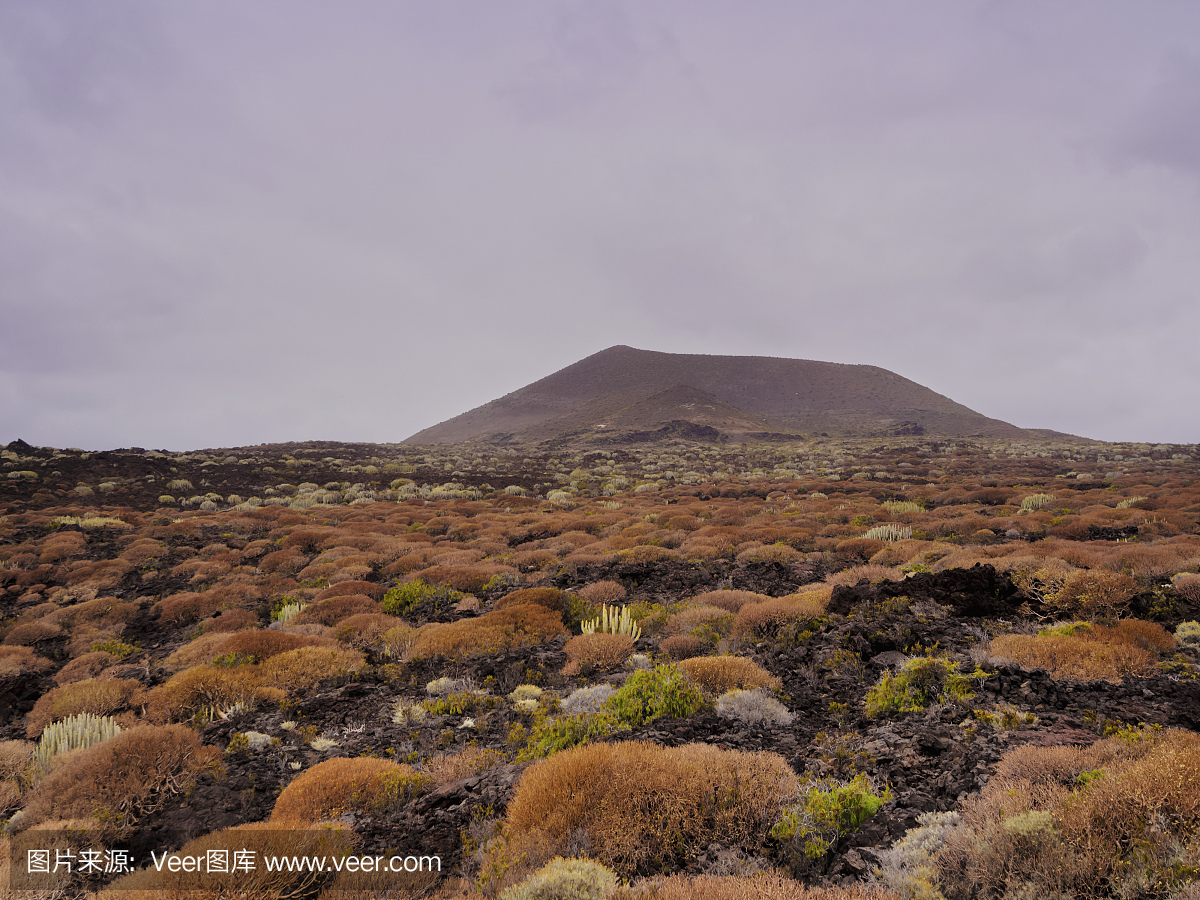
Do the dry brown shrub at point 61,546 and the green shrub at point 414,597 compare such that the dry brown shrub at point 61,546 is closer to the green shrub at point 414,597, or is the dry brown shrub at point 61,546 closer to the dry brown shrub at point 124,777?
the green shrub at point 414,597

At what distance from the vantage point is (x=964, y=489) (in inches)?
876

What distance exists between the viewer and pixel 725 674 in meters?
6.67

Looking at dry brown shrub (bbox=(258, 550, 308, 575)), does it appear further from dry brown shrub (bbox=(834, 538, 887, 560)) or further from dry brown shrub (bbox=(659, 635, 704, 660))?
dry brown shrub (bbox=(834, 538, 887, 560))

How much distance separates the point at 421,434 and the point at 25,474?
83776 mm

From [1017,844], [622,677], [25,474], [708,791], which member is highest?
[25,474]

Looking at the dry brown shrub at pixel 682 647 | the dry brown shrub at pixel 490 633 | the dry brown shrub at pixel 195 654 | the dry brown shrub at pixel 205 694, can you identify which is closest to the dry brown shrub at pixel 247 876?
the dry brown shrub at pixel 205 694

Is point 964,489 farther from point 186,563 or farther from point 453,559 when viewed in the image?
point 186,563

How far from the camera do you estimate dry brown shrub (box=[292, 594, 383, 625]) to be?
10.3 m

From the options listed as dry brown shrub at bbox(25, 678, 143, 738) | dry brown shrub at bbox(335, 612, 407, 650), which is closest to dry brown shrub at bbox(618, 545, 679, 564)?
dry brown shrub at bbox(335, 612, 407, 650)

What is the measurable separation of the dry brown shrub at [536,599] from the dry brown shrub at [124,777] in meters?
5.65

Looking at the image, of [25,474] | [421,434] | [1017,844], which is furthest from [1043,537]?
[421,434]

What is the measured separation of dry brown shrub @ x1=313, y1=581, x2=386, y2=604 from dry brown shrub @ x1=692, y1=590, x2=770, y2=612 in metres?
7.55

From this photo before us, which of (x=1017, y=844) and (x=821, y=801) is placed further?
(x=821, y=801)

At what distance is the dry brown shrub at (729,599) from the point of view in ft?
32.5
